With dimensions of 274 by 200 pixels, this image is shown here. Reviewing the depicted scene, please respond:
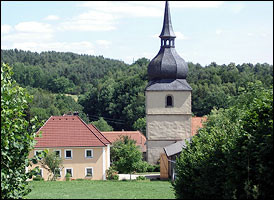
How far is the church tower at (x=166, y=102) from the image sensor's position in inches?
1896

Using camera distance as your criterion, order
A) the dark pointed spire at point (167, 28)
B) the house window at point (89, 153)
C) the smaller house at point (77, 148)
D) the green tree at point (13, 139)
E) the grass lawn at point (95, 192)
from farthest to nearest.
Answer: the dark pointed spire at point (167, 28), the house window at point (89, 153), the smaller house at point (77, 148), the grass lawn at point (95, 192), the green tree at point (13, 139)

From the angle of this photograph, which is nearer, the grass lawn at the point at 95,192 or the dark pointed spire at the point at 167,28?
the grass lawn at the point at 95,192

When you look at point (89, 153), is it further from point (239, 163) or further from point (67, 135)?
point (239, 163)

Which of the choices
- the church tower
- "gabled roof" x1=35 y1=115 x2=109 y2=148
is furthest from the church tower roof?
"gabled roof" x1=35 y1=115 x2=109 y2=148

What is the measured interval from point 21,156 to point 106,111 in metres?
74.2

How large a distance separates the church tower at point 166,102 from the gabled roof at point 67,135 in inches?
291

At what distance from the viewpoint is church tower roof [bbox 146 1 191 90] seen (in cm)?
4803

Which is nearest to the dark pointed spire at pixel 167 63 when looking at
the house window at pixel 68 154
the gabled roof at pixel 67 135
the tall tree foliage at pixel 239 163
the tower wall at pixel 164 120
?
the tower wall at pixel 164 120

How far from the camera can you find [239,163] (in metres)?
15.0

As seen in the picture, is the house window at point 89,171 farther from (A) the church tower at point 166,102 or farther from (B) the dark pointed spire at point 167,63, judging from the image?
(B) the dark pointed spire at point 167,63

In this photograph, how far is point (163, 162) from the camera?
4544cm

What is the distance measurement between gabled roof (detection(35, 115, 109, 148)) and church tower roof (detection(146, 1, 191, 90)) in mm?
8957

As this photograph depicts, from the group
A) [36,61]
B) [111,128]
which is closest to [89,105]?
[111,128]

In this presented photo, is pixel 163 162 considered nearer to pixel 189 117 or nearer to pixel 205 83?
pixel 189 117
